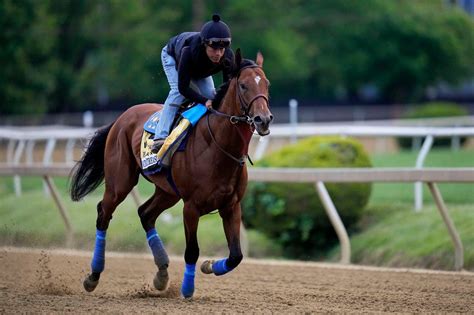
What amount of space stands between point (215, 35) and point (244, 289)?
2.05 m

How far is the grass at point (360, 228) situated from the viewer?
970 centimetres

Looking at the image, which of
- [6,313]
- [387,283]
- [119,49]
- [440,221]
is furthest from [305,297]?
[119,49]

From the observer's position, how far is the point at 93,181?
881 centimetres

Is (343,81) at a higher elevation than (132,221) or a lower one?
lower

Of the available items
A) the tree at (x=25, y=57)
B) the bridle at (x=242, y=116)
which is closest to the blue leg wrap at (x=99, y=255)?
the bridle at (x=242, y=116)

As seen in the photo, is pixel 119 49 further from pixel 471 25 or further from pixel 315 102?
pixel 471 25

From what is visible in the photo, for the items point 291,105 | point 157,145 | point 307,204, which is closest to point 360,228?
point 307,204

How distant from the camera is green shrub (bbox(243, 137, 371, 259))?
35.6ft

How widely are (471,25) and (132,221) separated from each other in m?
29.8

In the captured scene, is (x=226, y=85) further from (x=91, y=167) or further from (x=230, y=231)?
(x=91, y=167)

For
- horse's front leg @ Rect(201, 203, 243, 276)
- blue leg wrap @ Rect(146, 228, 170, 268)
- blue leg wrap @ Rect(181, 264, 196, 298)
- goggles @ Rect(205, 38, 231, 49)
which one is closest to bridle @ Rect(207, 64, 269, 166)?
goggles @ Rect(205, 38, 231, 49)

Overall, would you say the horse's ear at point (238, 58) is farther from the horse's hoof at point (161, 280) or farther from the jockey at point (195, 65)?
the horse's hoof at point (161, 280)

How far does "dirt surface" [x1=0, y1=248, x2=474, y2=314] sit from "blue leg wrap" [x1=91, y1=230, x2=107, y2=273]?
0.63 ft

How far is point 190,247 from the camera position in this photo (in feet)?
23.2
